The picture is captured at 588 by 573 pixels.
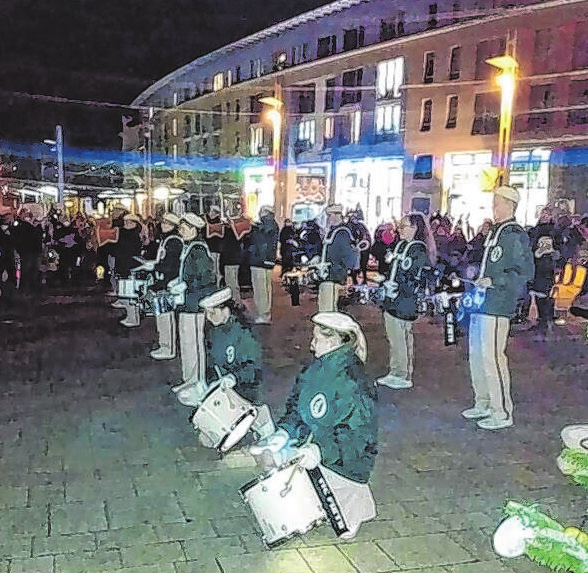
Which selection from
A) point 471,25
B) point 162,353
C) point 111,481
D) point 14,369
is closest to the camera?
point 111,481

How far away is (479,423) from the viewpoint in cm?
602

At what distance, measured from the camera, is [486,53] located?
17203 mm

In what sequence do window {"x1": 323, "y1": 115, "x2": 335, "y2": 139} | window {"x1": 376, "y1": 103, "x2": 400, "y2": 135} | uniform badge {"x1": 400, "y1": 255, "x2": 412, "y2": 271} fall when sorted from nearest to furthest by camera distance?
uniform badge {"x1": 400, "y1": 255, "x2": 412, "y2": 271}, window {"x1": 376, "y1": 103, "x2": 400, "y2": 135}, window {"x1": 323, "y1": 115, "x2": 335, "y2": 139}

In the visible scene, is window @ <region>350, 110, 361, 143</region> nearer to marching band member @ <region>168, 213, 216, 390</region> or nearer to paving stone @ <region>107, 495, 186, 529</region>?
marching band member @ <region>168, 213, 216, 390</region>

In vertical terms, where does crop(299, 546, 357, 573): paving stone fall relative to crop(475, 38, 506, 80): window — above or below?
below

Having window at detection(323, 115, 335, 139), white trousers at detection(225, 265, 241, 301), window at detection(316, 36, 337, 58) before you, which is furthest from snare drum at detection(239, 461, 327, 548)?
window at detection(323, 115, 335, 139)

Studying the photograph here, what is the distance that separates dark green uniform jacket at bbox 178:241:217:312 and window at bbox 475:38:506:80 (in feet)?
39.8

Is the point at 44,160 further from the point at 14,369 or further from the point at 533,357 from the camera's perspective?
the point at 533,357

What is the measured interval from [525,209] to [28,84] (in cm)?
1219

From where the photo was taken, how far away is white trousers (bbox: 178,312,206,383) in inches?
273

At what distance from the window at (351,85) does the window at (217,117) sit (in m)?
4.67

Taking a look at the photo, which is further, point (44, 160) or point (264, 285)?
point (44, 160)

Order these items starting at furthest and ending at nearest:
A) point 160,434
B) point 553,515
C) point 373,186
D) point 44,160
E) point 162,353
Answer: point 44,160 → point 373,186 → point 162,353 → point 160,434 → point 553,515

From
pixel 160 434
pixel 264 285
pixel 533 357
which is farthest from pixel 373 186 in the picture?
pixel 160 434
